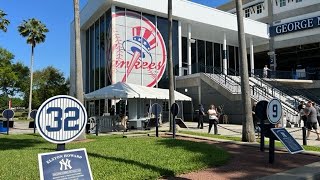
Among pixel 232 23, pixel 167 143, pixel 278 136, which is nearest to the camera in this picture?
pixel 278 136

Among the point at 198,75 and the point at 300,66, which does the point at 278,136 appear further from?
the point at 300,66

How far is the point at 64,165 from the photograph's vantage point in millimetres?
4445

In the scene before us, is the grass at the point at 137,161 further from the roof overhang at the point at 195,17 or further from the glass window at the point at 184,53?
the glass window at the point at 184,53

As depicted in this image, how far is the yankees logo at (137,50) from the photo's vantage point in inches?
1138

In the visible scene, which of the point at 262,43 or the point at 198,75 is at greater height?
the point at 262,43

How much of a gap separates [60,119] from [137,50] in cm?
2579

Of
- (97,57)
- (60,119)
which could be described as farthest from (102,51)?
(60,119)

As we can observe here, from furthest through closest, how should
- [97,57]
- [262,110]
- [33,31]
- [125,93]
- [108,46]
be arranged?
[33,31]
[97,57]
[108,46]
[125,93]
[262,110]

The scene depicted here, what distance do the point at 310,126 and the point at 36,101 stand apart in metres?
57.1

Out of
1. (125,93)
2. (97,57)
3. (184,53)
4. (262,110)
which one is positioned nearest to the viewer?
(262,110)

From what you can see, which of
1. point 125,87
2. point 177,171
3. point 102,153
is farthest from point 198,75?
point 177,171

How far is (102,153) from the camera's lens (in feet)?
32.8

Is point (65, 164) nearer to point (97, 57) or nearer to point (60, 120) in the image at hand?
point (60, 120)

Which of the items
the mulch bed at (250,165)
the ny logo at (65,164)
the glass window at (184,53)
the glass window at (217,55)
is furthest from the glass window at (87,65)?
the ny logo at (65,164)
